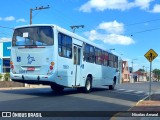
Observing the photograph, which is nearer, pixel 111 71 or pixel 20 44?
pixel 20 44

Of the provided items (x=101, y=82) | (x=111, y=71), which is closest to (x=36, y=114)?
(x=101, y=82)

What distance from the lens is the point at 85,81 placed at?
69.8 feet

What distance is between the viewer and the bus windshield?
56.3 ft

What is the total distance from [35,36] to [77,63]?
3572 mm

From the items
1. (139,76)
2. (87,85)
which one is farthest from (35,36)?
(139,76)

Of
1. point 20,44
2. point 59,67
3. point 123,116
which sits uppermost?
point 20,44

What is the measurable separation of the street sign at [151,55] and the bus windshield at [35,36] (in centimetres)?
543

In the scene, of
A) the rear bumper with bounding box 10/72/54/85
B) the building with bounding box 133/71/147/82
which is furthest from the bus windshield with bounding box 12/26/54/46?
the building with bounding box 133/71/147/82

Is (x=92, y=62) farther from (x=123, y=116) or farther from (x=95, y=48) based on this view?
(x=123, y=116)

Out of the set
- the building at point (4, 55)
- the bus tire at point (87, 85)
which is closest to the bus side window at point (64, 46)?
the bus tire at point (87, 85)

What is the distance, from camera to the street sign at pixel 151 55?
1841cm

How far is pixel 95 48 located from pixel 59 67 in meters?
6.62

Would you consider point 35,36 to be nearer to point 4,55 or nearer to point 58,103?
point 58,103

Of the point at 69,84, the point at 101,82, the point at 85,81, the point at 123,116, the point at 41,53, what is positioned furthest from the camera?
the point at 101,82
